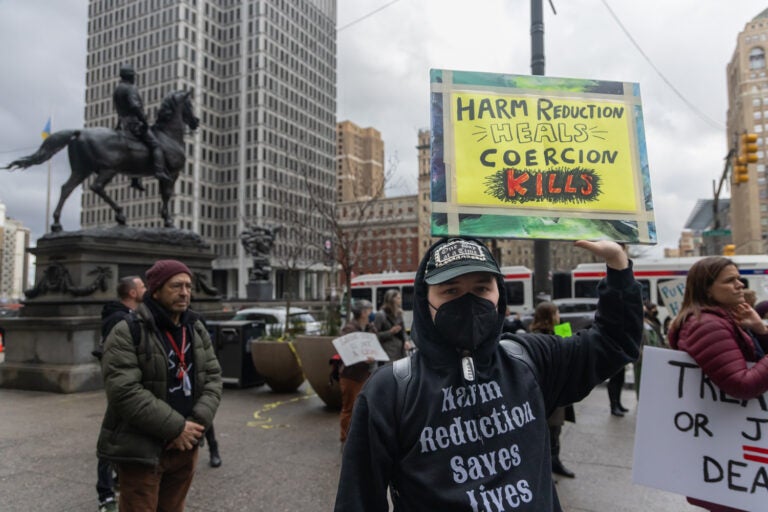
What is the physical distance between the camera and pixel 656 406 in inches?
113

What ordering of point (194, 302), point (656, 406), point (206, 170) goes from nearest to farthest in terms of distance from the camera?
point (656, 406)
point (194, 302)
point (206, 170)

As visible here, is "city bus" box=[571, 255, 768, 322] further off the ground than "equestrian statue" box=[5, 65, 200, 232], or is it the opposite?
"equestrian statue" box=[5, 65, 200, 232]

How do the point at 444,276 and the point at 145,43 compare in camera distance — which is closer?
the point at 444,276

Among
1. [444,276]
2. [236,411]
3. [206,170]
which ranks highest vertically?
[206,170]

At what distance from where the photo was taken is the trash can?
31.6ft

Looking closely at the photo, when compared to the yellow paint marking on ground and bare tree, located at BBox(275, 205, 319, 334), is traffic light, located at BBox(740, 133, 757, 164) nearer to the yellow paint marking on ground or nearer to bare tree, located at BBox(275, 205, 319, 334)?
bare tree, located at BBox(275, 205, 319, 334)

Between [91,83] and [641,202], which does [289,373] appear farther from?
[91,83]

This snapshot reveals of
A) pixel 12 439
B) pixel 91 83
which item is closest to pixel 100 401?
pixel 12 439

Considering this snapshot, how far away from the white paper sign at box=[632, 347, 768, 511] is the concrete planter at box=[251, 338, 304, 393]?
6711mm

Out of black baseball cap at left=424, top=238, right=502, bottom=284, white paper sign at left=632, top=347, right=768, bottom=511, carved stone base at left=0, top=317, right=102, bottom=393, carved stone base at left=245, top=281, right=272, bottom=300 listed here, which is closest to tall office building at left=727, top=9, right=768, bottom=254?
carved stone base at left=245, top=281, right=272, bottom=300

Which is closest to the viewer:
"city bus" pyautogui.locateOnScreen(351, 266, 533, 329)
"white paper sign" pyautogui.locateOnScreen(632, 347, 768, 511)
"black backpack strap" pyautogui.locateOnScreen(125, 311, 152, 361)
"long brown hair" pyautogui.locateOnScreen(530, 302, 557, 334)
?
"white paper sign" pyautogui.locateOnScreen(632, 347, 768, 511)

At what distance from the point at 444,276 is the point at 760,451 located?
2.16 metres

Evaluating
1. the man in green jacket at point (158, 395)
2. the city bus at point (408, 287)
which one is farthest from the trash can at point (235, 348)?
the city bus at point (408, 287)

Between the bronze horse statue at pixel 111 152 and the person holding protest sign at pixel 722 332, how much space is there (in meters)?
11.5
